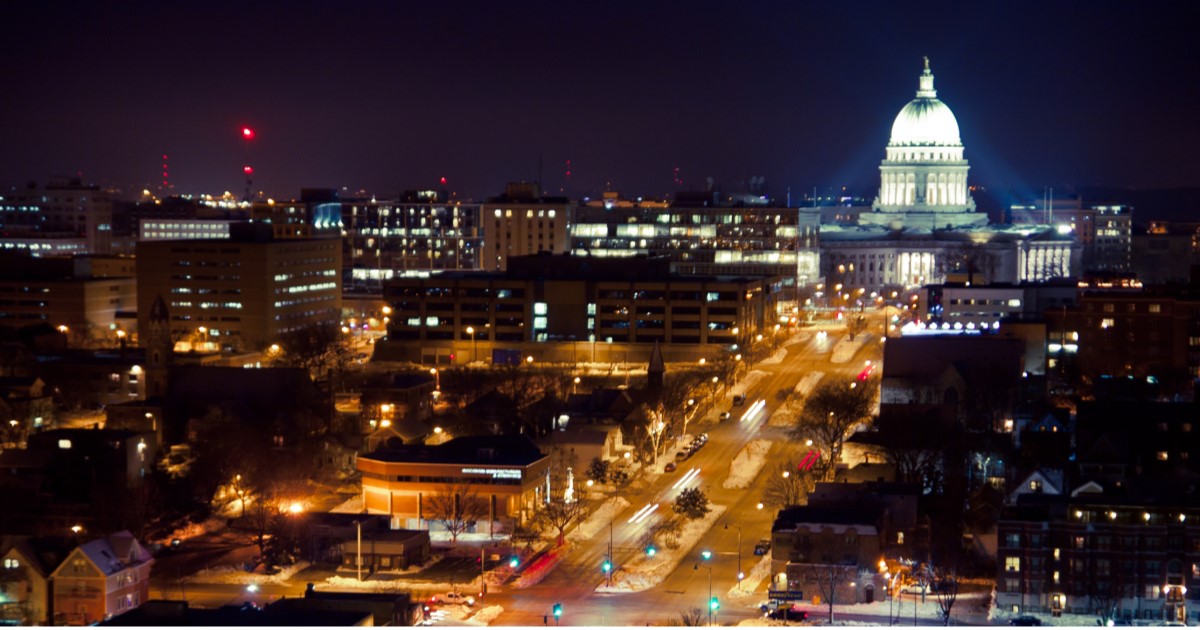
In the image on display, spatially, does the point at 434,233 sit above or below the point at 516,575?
above

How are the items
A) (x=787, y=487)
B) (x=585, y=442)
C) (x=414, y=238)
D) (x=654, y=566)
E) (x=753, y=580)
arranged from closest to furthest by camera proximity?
1. (x=753, y=580)
2. (x=654, y=566)
3. (x=787, y=487)
4. (x=585, y=442)
5. (x=414, y=238)

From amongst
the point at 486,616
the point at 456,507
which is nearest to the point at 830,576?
the point at 486,616

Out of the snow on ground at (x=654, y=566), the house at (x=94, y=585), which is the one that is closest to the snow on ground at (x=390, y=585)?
the snow on ground at (x=654, y=566)

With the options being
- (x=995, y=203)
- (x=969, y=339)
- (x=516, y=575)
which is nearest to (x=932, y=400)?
(x=969, y=339)

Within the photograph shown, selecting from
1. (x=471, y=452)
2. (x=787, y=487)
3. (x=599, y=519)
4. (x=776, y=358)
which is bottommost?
(x=599, y=519)

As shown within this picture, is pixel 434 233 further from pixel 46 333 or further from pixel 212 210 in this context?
pixel 46 333

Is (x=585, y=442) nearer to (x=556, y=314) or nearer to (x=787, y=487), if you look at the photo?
(x=787, y=487)

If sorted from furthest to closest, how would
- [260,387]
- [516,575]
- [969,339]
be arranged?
[969,339], [260,387], [516,575]
